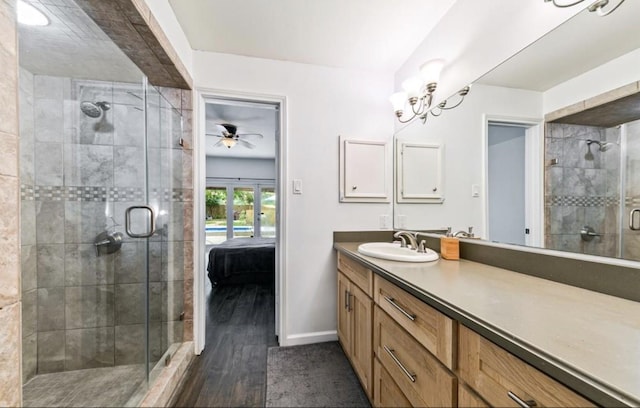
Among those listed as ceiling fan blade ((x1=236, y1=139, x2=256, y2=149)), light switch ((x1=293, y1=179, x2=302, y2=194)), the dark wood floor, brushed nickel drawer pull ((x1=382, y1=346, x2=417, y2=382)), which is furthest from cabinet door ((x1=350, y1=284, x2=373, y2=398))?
ceiling fan blade ((x1=236, y1=139, x2=256, y2=149))

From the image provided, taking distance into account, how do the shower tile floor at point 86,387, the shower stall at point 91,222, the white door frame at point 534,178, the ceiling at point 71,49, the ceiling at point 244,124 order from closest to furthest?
the white door frame at point 534,178 < the ceiling at point 71,49 < the shower tile floor at point 86,387 < the shower stall at point 91,222 < the ceiling at point 244,124

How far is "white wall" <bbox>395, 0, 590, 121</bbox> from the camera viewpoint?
102 cm

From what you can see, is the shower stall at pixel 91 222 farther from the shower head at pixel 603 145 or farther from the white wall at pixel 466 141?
the shower head at pixel 603 145

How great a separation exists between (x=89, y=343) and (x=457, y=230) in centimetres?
254

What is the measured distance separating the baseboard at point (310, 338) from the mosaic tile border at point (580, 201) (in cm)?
169

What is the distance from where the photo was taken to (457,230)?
147 cm

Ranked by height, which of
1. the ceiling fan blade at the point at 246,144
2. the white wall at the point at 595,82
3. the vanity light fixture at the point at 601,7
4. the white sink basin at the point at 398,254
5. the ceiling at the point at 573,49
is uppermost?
the ceiling fan blade at the point at 246,144

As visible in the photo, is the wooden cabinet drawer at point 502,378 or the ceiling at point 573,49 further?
the ceiling at point 573,49

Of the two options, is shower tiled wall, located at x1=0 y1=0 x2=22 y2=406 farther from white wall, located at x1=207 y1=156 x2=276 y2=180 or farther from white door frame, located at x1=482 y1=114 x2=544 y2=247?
white wall, located at x1=207 y1=156 x2=276 y2=180

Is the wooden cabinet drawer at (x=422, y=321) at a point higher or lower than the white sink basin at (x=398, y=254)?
lower

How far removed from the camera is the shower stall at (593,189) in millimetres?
727

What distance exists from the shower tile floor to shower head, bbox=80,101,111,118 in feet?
5.55

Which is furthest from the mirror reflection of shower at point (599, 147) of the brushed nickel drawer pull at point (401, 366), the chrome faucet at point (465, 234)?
the brushed nickel drawer pull at point (401, 366)

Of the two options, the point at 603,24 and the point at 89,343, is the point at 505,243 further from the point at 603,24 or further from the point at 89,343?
the point at 89,343
